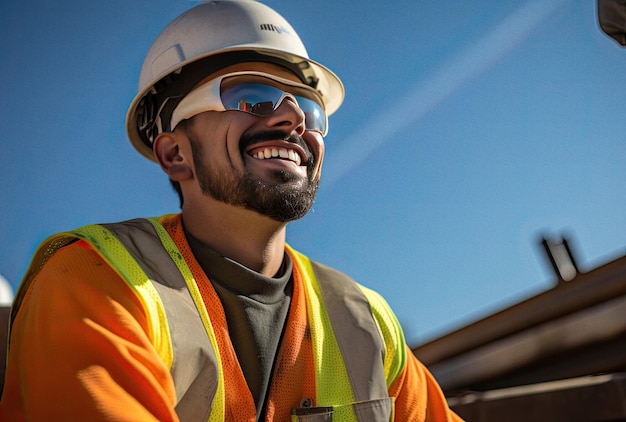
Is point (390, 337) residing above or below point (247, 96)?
below

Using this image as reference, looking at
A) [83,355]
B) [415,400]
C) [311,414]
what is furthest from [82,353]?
[415,400]

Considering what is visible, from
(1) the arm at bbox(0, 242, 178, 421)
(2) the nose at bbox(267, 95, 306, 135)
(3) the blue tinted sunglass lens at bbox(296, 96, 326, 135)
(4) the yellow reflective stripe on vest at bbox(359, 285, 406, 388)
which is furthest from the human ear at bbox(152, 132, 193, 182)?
(4) the yellow reflective stripe on vest at bbox(359, 285, 406, 388)

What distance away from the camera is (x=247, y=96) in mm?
2619

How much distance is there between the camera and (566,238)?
3.91 m

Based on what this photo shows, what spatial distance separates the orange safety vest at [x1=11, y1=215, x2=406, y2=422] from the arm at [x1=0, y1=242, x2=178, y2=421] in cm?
8

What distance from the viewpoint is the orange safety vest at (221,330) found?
1985 mm

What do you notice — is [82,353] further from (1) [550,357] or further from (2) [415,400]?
(1) [550,357]

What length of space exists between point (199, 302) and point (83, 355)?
52 centimetres

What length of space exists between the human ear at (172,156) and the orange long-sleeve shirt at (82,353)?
73 cm

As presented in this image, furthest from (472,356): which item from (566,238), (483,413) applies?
(566,238)

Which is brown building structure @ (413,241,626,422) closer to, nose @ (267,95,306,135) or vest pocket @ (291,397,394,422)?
vest pocket @ (291,397,394,422)

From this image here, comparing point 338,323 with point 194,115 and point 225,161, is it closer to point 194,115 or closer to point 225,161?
point 225,161

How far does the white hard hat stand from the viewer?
9.05ft

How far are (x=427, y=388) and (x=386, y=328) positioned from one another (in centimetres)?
35
